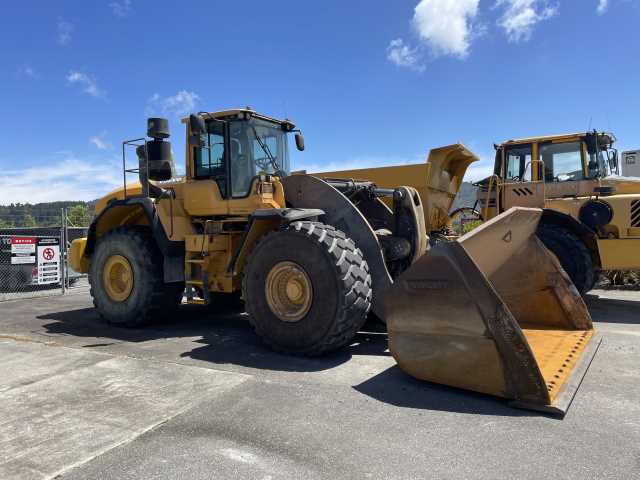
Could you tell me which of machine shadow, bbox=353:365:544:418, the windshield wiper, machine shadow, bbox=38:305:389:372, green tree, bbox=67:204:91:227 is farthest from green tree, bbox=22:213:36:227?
machine shadow, bbox=353:365:544:418

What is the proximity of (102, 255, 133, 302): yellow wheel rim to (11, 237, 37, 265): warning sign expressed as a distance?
5010 mm

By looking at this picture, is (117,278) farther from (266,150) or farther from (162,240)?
(266,150)

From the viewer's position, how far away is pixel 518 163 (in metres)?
8.62

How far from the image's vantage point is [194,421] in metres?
3.36

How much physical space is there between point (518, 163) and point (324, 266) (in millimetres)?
5410

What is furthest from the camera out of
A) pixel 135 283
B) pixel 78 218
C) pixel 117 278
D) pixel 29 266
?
pixel 78 218

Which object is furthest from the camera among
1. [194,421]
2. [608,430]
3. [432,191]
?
[432,191]

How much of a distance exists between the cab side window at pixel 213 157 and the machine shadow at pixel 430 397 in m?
3.42

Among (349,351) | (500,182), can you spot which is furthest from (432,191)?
(349,351)

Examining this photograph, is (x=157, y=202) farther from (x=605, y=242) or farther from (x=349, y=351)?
(x=605, y=242)

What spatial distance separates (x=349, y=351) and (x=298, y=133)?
3463mm

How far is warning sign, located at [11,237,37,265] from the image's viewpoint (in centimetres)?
1073

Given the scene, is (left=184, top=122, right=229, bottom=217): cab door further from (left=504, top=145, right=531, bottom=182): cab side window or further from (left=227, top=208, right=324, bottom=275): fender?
(left=504, top=145, right=531, bottom=182): cab side window

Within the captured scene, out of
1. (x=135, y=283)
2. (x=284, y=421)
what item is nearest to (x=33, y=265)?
(x=135, y=283)
